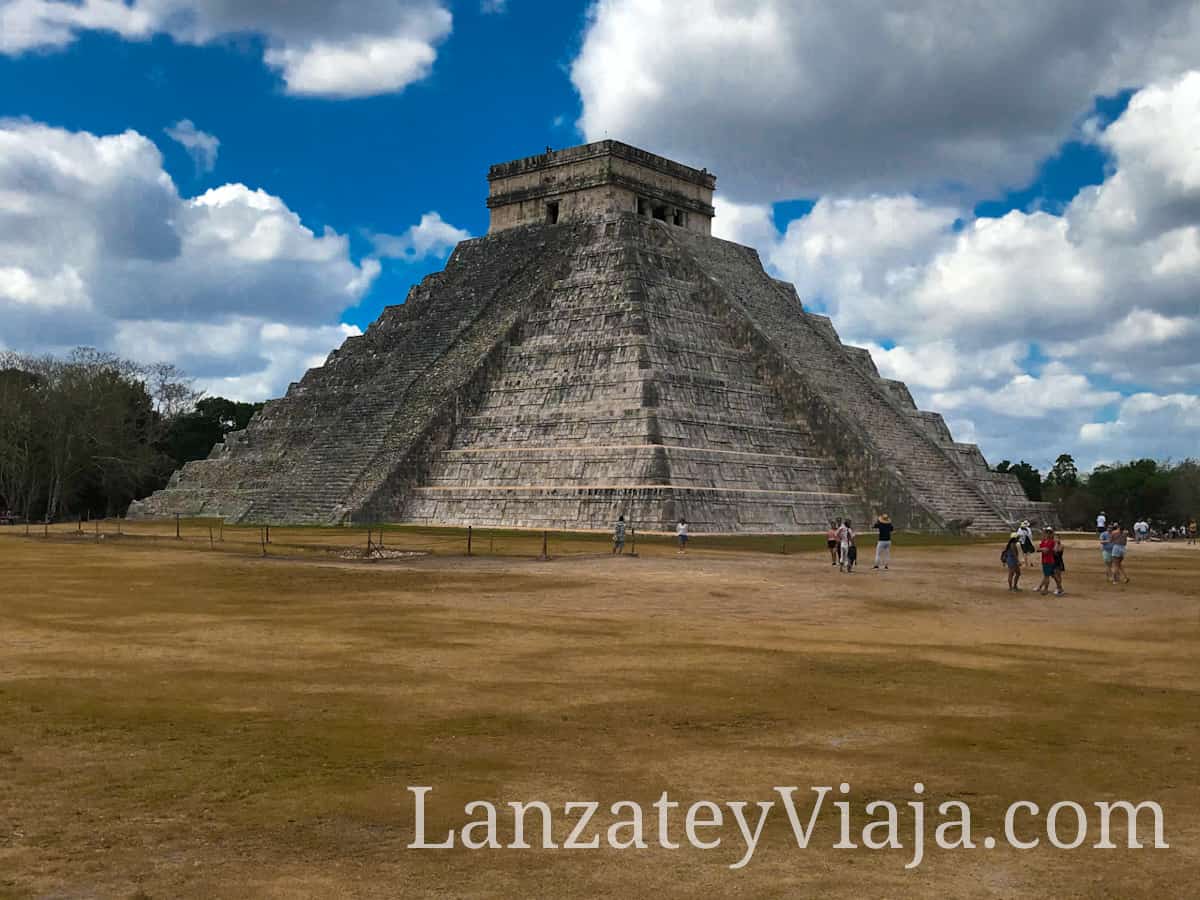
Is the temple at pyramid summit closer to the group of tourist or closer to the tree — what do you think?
the group of tourist

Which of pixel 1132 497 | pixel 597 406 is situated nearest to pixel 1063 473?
pixel 1132 497

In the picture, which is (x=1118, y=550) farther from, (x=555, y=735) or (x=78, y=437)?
(x=78, y=437)

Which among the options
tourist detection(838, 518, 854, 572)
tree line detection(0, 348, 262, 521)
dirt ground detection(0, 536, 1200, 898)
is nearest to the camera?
dirt ground detection(0, 536, 1200, 898)

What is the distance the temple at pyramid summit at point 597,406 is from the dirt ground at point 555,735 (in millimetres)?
19023

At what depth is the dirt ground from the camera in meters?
5.79

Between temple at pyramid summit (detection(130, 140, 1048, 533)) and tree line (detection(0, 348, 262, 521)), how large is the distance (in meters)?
8.53

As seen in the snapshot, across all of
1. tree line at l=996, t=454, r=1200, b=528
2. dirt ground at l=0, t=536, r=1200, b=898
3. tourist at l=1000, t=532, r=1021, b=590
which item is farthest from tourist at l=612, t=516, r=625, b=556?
tree line at l=996, t=454, r=1200, b=528

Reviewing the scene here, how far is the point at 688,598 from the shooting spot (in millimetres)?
18062

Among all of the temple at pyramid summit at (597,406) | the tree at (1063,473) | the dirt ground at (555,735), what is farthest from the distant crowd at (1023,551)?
the tree at (1063,473)

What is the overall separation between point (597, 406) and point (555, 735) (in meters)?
29.2

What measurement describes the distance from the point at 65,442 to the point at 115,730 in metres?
51.1

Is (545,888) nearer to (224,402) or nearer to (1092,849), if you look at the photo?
(1092,849)

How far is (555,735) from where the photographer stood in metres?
8.42

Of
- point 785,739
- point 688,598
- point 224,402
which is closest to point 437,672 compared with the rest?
point 785,739
